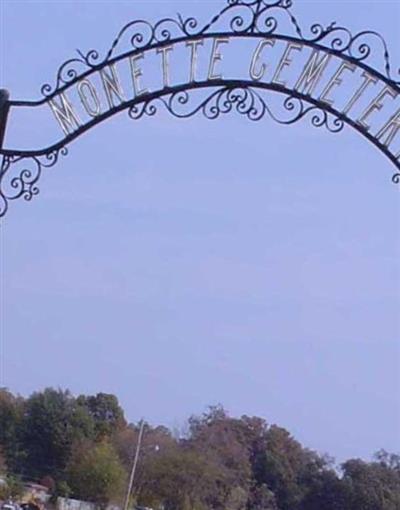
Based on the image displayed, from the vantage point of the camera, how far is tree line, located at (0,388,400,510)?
125 ft

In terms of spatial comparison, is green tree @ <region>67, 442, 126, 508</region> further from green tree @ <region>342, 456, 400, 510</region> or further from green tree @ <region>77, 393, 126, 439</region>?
green tree @ <region>342, 456, 400, 510</region>

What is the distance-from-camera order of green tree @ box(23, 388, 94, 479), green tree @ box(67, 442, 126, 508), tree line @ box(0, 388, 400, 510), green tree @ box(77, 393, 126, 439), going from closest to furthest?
tree line @ box(0, 388, 400, 510) < green tree @ box(67, 442, 126, 508) < green tree @ box(23, 388, 94, 479) < green tree @ box(77, 393, 126, 439)

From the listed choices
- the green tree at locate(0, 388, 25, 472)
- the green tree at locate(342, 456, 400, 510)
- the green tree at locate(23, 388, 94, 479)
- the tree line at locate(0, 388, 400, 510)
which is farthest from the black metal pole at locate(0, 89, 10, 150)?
the green tree at locate(0, 388, 25, 472)

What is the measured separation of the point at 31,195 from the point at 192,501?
115ft

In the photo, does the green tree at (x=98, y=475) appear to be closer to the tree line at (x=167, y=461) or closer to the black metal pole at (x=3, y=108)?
the tree line at (x=167, y=461)

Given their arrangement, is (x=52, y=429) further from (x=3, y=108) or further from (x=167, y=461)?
(x=3, y=108)

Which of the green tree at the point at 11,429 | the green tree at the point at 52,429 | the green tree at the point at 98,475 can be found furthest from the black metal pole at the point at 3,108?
the green tree at the point at 11,429

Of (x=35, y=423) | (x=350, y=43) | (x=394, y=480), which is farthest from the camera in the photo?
(x=35, y=423)

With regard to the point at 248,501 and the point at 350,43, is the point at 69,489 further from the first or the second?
the point at 350,43

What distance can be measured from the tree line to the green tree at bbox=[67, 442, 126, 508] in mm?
31

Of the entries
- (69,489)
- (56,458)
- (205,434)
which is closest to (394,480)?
(205,434)

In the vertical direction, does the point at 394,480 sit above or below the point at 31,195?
above

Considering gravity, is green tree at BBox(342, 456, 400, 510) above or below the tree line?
below

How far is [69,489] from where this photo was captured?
152ft
